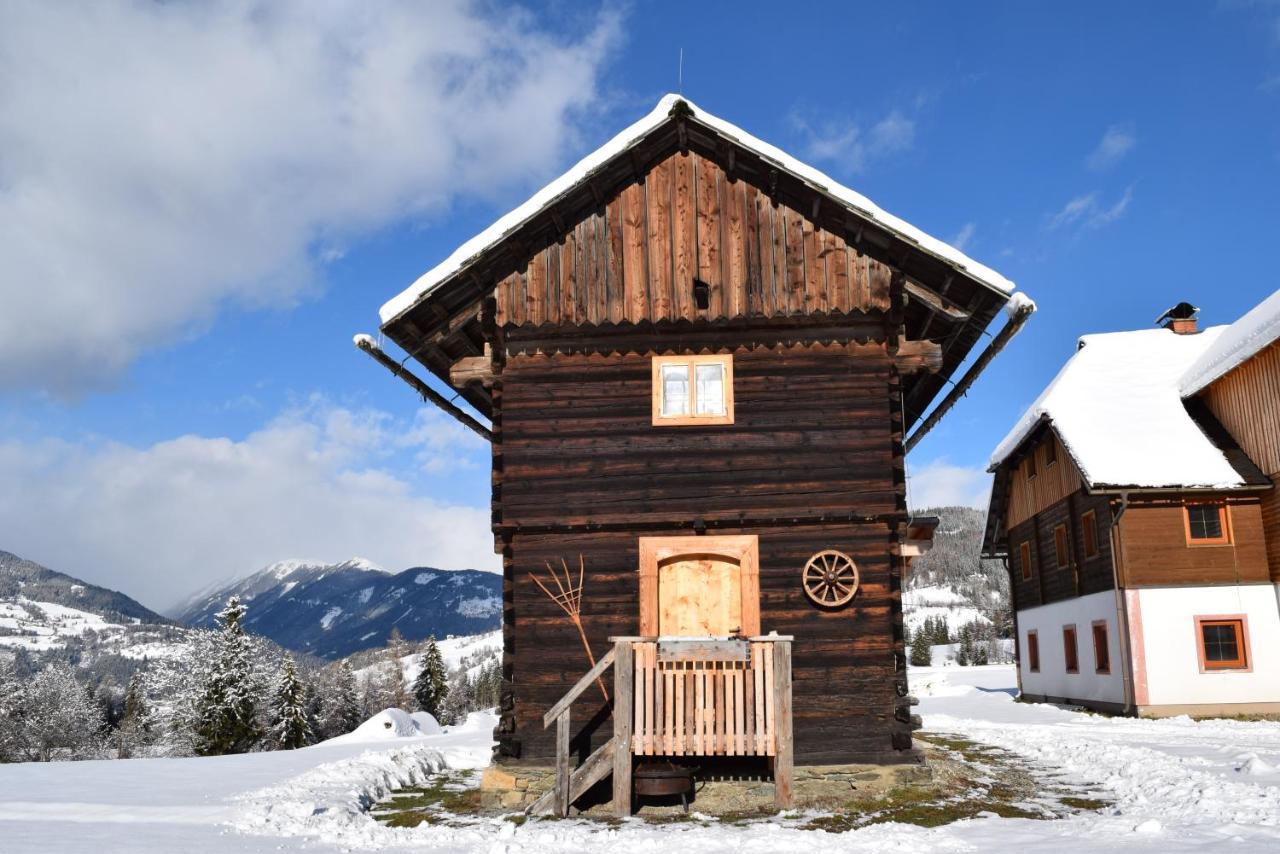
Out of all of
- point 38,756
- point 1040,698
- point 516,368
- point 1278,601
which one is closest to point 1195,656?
point 1278,601

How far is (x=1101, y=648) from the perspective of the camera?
88.0 feet

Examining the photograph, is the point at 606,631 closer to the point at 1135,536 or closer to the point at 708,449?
the point at 708,449

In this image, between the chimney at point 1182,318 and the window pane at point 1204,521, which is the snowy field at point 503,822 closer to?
the window pane at point 1204,521

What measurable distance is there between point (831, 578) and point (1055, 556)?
804 inches

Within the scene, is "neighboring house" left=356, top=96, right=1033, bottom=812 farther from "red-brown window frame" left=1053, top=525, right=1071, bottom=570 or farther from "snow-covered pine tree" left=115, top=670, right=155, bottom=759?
"snow-covered pine tree" left=115, top=670, right=155, bottom=759

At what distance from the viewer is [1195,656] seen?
2442 centimetres

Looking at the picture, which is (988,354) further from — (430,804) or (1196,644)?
(1196,644)

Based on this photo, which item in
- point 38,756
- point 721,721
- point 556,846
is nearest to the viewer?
point 556,846

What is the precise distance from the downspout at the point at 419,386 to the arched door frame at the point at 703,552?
327 centimetres

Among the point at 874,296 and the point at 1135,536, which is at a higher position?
the point at 874,296

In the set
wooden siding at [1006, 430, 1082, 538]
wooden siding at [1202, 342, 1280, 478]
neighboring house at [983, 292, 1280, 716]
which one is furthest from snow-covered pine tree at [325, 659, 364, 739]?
wooden siding at [1202, 342, 1280, 478]

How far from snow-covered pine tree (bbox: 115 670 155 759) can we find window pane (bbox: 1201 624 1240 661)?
79.2 m

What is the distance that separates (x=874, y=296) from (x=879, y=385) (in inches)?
50.3

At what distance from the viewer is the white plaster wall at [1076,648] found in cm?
2577
